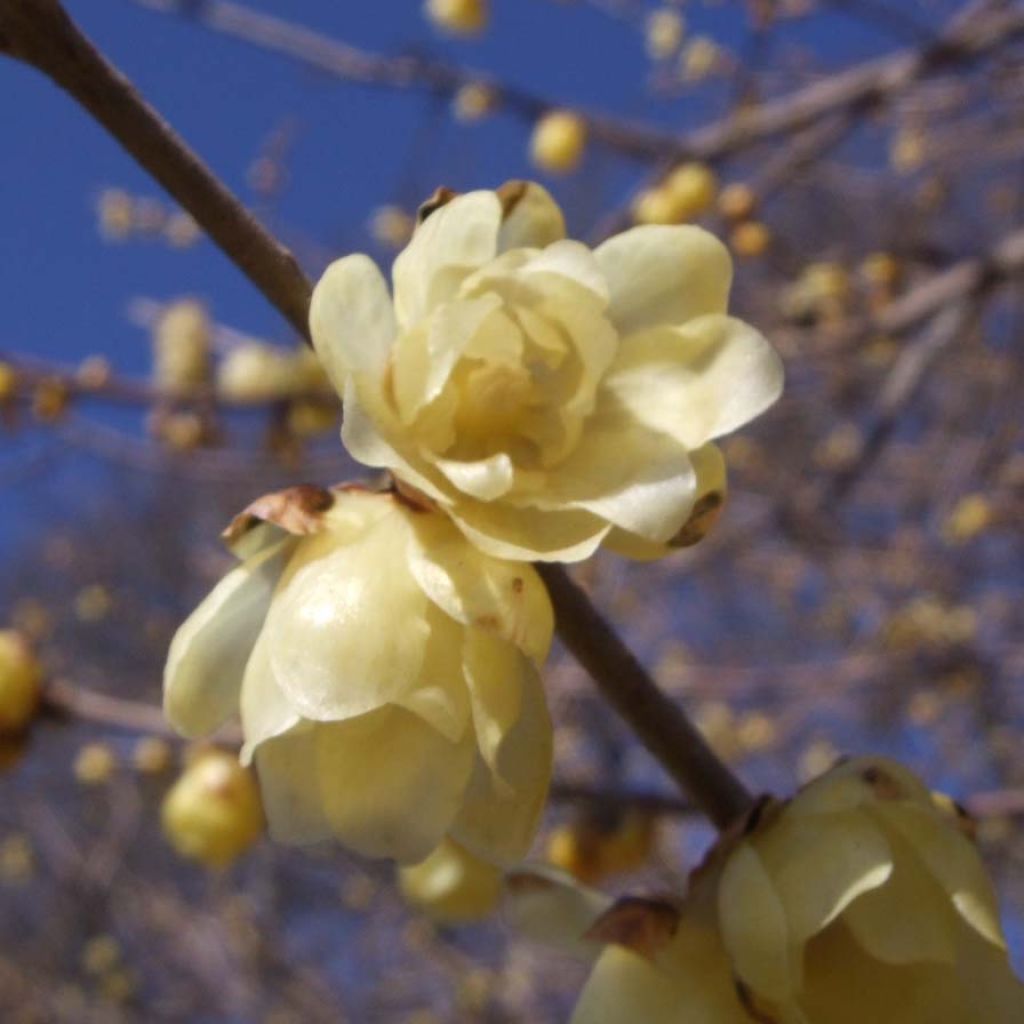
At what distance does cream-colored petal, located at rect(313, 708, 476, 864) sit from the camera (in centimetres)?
45

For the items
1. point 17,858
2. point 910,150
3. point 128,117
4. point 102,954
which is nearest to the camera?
point 128,117

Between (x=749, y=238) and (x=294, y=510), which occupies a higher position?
(x=749, y=238)

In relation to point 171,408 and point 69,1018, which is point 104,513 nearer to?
point 69,1018

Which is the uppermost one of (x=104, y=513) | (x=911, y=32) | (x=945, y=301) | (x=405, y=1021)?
(x=104, y=513)

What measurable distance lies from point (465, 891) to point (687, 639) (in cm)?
380

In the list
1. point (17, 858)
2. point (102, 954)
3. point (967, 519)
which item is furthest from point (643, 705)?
point (17, 858)

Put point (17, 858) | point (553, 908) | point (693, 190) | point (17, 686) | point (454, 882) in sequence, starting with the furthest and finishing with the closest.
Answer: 1. point (17, 858)
2. point (693, 190)
3. point (17, 686)
4. point (454, 882)
5. point (553, 908)

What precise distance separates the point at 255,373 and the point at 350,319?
1721 mm

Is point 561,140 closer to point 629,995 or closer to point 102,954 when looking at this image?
point 629,995

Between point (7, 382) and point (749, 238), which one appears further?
point (749, 238)

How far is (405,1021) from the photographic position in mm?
4223

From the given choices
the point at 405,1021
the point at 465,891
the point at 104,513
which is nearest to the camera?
the point at 465,891

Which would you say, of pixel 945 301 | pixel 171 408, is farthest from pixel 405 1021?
pixel 945 301

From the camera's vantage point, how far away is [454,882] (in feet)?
3.06
